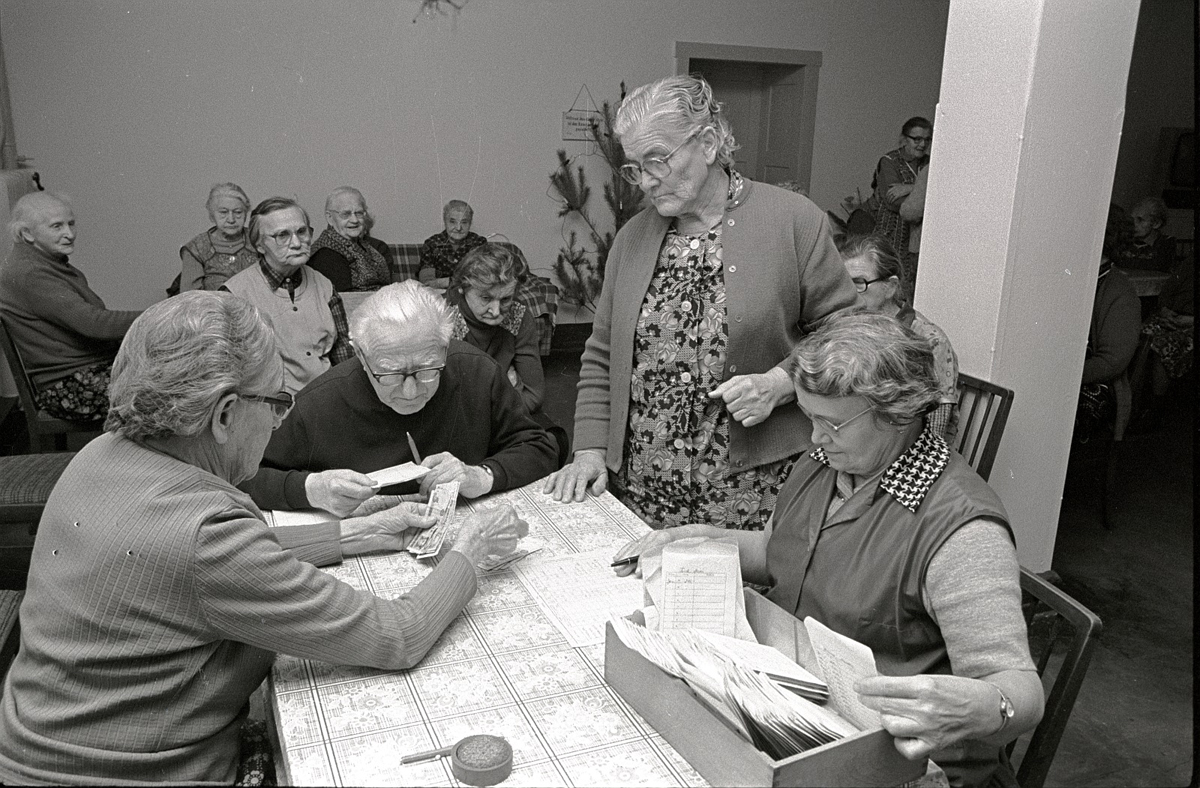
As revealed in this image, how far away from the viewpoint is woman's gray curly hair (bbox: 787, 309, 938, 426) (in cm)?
178

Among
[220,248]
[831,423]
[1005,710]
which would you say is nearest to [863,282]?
[831,423]

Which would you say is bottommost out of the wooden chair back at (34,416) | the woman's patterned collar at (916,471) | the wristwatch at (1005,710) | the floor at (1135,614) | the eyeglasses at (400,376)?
the floor at (1135,614)

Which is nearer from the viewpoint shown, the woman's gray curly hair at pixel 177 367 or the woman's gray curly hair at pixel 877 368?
the woman's gray curly hair at pixel 177 367

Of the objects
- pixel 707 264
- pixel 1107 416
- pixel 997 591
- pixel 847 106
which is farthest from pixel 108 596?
pixel 847 106

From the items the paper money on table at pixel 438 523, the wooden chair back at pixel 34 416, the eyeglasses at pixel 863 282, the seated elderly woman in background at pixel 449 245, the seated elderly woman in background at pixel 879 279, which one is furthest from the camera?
the seated elderly woman in background at pixel 449 245

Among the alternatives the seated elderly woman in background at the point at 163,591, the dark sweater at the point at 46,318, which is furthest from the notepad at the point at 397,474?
the dark sweater at the point at 46,318

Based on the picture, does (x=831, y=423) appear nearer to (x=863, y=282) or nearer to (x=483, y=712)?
(x=483, y=712)

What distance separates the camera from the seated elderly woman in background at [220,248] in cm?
600

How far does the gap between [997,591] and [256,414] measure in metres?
1.36

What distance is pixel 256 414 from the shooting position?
177 cm

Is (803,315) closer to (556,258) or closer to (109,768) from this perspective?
(109,768)

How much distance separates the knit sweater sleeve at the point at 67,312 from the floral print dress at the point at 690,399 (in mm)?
3291

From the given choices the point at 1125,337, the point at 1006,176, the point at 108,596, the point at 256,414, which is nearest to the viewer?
the point at 108,596

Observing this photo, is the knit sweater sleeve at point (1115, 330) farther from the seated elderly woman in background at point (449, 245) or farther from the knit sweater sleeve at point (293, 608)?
the seated elderly woman in background at point (449, 245)
